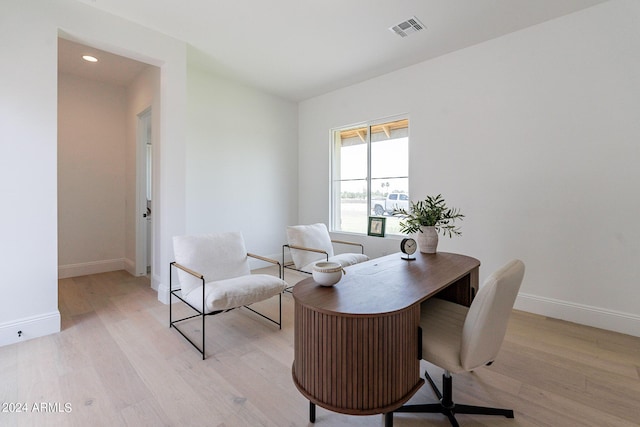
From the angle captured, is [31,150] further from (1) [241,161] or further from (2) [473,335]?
(2) [473,335]

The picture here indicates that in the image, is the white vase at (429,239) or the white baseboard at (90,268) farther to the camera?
the white baseboard at (90,268)

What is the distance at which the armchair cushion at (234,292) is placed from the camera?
89.7 inches

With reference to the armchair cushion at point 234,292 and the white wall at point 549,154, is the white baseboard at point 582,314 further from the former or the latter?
the armchair cushion at point 234,292

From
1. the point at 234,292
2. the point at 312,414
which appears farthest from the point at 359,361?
the point at 234,292

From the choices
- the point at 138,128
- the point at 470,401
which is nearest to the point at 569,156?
the point at 470,401

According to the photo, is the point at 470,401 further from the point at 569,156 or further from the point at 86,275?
the point at 86,275

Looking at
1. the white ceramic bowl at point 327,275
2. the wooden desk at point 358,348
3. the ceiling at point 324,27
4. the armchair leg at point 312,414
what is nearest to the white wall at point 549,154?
the ceiling at point 324,27

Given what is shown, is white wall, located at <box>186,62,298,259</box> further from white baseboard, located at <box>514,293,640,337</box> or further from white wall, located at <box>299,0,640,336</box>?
white baseboard, located at <box>514,293,640,337</box>

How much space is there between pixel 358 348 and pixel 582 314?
2.90 meters

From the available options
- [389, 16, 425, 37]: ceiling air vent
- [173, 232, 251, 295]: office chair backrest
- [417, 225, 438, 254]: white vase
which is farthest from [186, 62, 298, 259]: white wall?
[417, 225, 438, 254]: white vase

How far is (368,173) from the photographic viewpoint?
4547mm

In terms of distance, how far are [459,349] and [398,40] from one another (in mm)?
3239

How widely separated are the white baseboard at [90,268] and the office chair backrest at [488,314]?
5.26 m

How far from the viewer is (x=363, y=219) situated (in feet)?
15.3
